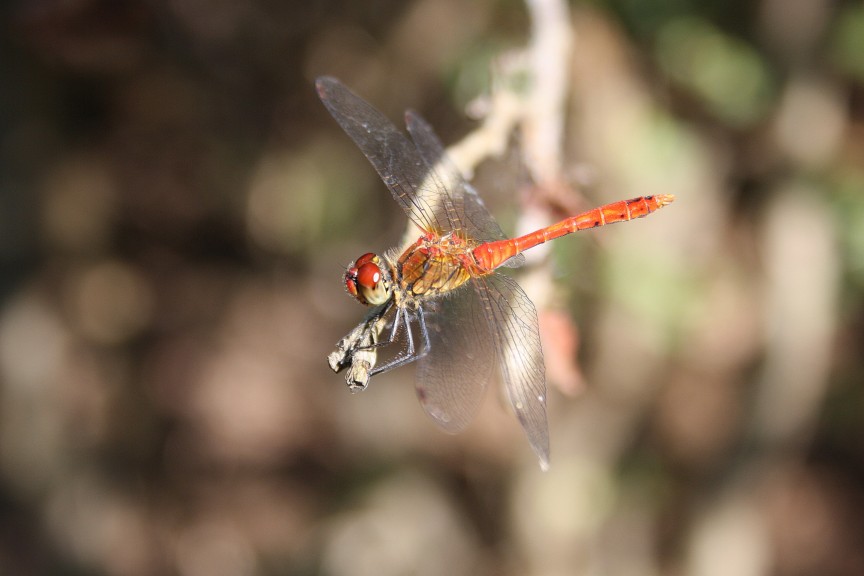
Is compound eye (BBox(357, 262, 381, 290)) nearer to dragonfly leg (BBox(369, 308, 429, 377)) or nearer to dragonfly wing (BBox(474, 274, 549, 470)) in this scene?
dragonfly leg (BBox(369, 308, 429, 377))

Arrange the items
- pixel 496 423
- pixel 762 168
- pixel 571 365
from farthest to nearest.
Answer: pixel 496 423 → pixel 762 168 → pixel 571 365

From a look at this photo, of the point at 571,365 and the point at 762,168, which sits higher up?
the point at 762,168

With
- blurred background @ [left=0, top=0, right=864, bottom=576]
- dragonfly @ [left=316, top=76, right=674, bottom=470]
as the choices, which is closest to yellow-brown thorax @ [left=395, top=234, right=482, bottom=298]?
dragonfly @ [left=316, top=76, right=674, bottom=470]

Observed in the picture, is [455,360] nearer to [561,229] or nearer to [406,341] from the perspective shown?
[406,341]

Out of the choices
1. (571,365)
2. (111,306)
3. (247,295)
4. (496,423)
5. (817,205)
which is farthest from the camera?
(247,295)

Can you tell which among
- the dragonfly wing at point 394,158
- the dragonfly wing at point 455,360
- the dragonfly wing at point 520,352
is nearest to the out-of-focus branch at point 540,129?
the dragonfly wing at point 520,352

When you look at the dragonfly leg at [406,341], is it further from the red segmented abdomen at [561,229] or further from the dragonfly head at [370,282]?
the red segmented abdomen at [561,229]

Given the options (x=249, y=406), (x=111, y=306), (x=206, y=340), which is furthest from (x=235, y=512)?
(x=111, y=306)

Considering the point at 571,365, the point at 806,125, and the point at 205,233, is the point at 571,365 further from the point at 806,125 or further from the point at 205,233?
the point at 205,233

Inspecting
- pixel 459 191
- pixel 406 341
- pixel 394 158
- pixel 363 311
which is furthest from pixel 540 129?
pixel 363 311
